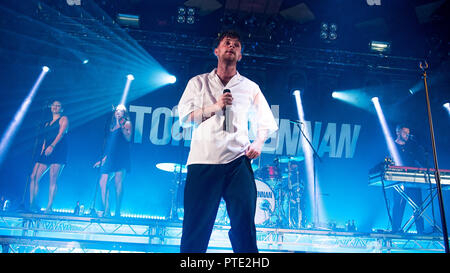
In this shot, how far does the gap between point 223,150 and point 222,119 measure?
23 cm

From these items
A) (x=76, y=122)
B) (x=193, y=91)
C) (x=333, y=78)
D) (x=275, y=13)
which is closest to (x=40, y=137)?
(x=76, y=122)

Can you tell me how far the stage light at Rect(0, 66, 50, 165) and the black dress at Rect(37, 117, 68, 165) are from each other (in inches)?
79.2

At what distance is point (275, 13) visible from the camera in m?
7.75

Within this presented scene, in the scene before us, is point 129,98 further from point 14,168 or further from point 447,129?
point 447,129

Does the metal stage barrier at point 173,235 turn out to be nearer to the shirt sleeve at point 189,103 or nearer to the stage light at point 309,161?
the shirt sleeve at point 189,103

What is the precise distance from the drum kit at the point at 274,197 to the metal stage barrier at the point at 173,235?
0.59m

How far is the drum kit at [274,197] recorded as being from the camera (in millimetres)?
5695

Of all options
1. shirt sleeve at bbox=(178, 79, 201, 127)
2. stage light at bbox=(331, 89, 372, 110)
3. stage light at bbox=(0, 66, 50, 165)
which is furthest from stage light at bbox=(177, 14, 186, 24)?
shirt sleeve at bbox=(178, 79, 201, 127)

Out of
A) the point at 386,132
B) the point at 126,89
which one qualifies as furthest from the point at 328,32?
the point at 126,89

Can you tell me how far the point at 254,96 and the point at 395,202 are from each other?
5341 millimetres

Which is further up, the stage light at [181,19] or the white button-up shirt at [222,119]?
the stage light at [181,19]

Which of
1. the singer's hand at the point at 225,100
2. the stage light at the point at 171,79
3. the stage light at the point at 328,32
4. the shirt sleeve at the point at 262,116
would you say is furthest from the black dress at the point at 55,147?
the stage light at the point at 328,32

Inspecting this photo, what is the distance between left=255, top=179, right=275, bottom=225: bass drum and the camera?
224 inches

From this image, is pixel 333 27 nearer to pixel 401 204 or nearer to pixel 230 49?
pixel 401 204
